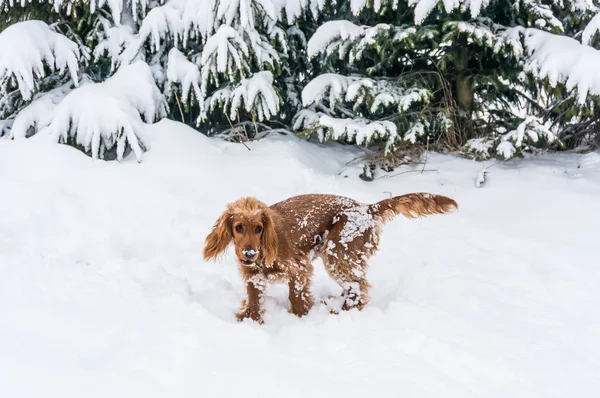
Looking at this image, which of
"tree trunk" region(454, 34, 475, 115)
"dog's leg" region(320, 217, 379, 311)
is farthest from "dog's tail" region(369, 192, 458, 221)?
"tree trunk" region(454, 34, 475, 115)

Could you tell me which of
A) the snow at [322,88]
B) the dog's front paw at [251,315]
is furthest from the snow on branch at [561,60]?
the dog's front paw at [251,315]

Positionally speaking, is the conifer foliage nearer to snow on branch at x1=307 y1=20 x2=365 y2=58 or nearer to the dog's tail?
snow on branch at x1=307 y1=20 x2=365 y2=58

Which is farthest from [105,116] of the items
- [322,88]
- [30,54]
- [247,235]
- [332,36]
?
[247,235]

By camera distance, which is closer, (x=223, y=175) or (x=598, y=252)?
(x=598, y=252)

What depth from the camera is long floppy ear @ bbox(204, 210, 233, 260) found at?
2932 millimetres

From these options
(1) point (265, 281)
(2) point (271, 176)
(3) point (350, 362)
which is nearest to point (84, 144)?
(2) point (271, 176)

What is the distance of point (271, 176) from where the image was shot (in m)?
5.11

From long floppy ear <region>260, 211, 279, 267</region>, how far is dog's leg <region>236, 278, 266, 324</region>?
24cm

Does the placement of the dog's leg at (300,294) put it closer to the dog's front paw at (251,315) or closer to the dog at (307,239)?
the dog at (307,239)

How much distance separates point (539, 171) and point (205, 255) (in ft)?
13.3

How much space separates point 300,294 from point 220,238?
696mm

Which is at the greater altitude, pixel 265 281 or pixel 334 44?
pixel 334 44

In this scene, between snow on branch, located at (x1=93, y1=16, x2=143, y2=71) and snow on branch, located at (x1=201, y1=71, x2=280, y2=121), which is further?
snow on branch, located at (x1=93, y1=16, x2=143, y2=71)

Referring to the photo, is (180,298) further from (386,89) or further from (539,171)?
(539,171)
